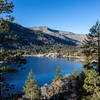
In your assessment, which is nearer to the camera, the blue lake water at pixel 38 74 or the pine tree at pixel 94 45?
the pine tree at pixel 94 45

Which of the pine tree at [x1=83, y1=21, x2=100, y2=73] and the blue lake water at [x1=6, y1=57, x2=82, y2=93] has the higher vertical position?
the pine tree at [x1=83, y1=21, x2=100, y2=73]

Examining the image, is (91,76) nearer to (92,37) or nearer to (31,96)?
(92,37)

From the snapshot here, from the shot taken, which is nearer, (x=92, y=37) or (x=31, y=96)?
(x=92, y=37)

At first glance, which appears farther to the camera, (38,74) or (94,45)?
(38,74)

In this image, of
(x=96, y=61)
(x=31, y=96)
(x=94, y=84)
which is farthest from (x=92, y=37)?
(x=31, y=96)

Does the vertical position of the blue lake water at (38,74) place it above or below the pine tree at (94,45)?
below

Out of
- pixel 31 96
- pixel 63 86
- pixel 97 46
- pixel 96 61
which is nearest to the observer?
pixel 97 46

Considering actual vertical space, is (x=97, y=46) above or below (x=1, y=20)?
below

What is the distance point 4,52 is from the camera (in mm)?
10312

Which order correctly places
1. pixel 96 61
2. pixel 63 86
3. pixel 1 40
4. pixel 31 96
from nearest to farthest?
pixel 1 40, pixel 96 61, pixel 31 96, pixel 63 86

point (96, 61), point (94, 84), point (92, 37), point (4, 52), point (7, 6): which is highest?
point (7, 6)

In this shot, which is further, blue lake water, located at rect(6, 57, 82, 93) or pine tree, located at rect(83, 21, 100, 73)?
blue lake water, located at rect(6, 57, 82, 93)

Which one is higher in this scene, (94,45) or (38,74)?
(94,45)

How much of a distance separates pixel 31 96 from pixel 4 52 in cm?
2749
